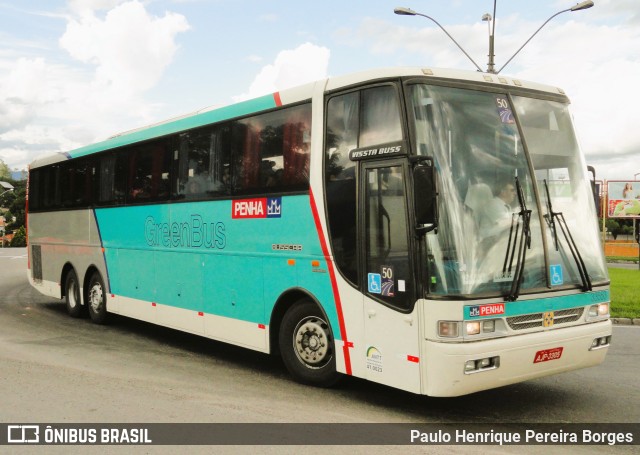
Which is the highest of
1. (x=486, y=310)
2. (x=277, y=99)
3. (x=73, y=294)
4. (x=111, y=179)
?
(x=277, y=99)

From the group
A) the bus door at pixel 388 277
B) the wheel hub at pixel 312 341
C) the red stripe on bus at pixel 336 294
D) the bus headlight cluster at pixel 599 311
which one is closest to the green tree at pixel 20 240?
the wheel hub at pixel 312 341

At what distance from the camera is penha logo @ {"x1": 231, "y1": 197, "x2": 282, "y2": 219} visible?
27.1 ft

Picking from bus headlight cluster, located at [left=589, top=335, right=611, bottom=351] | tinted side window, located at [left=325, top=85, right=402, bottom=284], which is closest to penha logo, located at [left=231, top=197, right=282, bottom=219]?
tinted side window, located at [left=325, top=85, right=402, bottom=284]

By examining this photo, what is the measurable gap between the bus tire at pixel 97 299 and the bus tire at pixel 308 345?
19.5 ft

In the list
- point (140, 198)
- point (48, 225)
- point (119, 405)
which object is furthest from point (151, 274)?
point (48, 225)

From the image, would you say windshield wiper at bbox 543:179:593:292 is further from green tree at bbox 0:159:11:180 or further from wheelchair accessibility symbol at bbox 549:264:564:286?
green tree at bbox 0:159:11:180

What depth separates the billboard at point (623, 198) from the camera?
156ft

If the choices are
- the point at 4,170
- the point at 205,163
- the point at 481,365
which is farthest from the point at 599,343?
the point at 4,170

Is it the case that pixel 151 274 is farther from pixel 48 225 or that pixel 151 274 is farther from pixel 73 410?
pixel 48 225

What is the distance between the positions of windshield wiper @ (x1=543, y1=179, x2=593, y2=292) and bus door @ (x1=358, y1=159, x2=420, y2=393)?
4.88ft

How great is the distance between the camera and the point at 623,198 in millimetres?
47656

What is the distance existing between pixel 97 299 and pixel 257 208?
6.01 metres

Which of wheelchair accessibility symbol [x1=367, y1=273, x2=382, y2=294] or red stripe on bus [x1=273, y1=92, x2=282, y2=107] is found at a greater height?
red stripe on bus [x1=273, y1=92, x2=282, y2=107]

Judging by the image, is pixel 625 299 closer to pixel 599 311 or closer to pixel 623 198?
pixel 599 311
